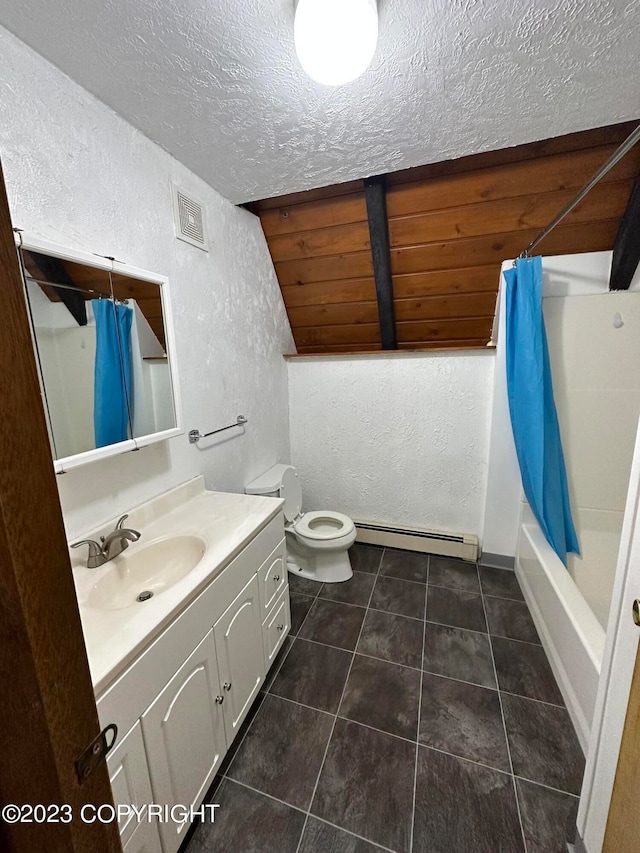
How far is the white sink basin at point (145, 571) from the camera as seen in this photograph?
108 cm

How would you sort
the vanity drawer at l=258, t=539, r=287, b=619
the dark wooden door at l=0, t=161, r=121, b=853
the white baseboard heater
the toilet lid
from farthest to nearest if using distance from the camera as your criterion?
the white baseboard heater
the toilet lid
the vanity drawer at l=258, t=539, r=287, b=619
the dark wooden door at l=0, t=161, r=121, b=853

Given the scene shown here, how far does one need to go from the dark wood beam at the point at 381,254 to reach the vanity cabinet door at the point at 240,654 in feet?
5.93

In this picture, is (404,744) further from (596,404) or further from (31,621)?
(596,404)

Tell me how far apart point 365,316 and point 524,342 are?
3.33 feet

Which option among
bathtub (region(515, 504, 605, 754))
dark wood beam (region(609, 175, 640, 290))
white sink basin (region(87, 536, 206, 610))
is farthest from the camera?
dark wood beam (region(609, 175, 640, 290))

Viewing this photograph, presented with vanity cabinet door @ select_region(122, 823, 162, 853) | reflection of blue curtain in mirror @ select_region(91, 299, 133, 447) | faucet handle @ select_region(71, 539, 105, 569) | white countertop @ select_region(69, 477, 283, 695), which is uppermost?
reflection of blue curtain in mirror @ select_region(91, 299, 133, 447)

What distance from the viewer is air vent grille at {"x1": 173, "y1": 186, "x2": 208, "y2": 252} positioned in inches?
58.1

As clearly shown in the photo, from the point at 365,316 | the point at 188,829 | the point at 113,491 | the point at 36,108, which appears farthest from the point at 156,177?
the point at 188,829

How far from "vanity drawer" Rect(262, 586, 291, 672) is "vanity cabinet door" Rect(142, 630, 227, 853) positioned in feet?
1.12

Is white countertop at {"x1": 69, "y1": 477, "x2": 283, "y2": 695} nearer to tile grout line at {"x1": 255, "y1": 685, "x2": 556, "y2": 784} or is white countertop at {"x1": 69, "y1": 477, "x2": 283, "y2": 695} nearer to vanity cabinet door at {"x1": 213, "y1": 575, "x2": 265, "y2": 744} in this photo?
vanity cabinet door at {"x1": 213, "y1": 575, "x2": 265, "y2": 744}

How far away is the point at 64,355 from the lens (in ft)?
3.48

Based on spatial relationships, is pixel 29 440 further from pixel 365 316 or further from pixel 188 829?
pixel 365 316

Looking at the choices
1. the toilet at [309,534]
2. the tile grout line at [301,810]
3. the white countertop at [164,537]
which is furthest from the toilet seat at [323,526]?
the tile grout line at [301,810]

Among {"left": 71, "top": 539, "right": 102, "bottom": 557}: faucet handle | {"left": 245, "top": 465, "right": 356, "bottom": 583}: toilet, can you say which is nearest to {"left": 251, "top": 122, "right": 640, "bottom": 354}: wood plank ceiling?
{"left": 245, "top": 465, "right": 356, "bottom": 583}: toilet
